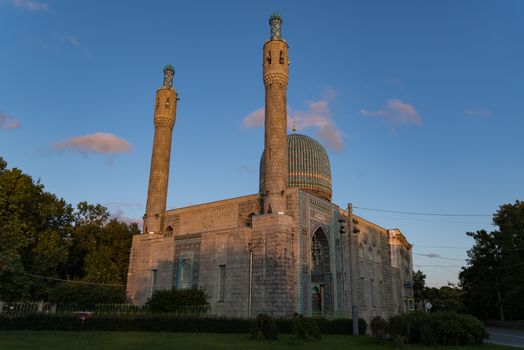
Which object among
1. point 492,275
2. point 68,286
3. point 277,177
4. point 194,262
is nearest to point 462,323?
point 277,177

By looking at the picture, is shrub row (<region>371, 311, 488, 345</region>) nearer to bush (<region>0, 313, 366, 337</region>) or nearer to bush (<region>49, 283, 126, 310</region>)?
bush (<region>0, 313, 366, 337</region>)

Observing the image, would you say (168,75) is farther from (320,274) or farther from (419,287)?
(419,287)

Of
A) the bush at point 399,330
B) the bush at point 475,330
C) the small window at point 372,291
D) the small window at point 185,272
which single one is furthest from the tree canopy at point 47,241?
the bush at point 475,330

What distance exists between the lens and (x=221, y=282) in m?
25.0

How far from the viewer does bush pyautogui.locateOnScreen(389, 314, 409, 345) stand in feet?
45.4

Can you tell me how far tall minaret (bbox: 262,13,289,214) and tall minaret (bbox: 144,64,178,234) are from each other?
939cm

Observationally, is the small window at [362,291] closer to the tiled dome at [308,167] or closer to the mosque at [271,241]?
the mosque at [271,241]

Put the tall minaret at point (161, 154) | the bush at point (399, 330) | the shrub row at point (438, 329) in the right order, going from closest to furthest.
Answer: the bush at point (399, 330), the shrub row at point (438, 329), the tall minaret at point (161, 154)

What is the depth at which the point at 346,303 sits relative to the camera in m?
28.5

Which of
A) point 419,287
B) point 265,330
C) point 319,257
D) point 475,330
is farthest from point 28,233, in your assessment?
point 419,287

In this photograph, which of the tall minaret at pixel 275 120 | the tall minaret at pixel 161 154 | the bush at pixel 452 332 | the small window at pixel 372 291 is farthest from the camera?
the small window at pixel 372 291

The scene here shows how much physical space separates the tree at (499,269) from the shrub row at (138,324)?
25.7 metres

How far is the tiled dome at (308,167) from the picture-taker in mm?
32000

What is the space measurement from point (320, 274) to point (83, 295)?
16.2 meters
